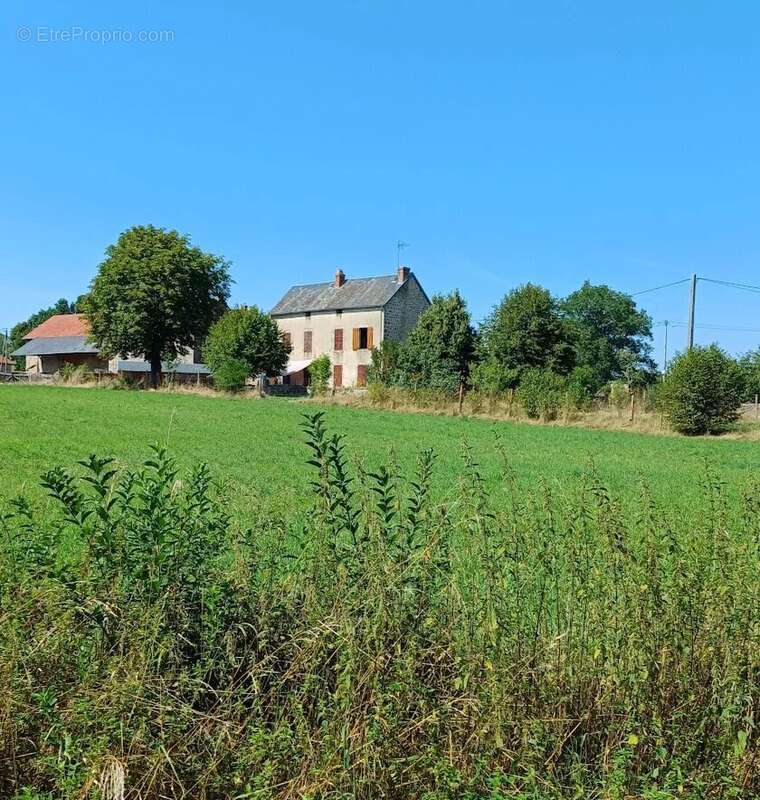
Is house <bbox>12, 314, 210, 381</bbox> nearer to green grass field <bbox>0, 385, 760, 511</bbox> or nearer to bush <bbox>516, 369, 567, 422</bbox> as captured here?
bush <bbox>516, 369, 567, 422</bbox>

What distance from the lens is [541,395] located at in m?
35.4

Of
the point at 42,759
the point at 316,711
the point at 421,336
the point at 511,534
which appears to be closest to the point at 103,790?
the point at 42,759

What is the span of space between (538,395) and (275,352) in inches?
1066

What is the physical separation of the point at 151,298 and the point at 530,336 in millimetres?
29281

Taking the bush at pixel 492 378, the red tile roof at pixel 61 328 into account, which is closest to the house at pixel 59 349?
the red tile roof at pixel 61 328

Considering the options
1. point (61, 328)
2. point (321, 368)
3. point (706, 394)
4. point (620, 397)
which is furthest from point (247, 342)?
point (61, 328)

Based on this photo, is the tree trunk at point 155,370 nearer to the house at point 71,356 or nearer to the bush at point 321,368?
the bush at point 321,368

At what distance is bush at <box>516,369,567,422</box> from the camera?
35.0 metres

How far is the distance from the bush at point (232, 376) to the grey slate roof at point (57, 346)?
1286 inches

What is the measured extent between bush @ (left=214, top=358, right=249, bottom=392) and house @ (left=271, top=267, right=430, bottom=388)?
35.2 feet

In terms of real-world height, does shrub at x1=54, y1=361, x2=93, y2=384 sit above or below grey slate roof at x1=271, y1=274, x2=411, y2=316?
below

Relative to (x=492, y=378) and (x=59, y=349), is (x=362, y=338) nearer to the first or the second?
(x=492, y=378)

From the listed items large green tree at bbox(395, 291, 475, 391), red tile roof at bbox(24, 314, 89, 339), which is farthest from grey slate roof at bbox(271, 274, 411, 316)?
red tile roof at bbox(24, 314, 89, 339)

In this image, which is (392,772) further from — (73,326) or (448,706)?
(73,326)
